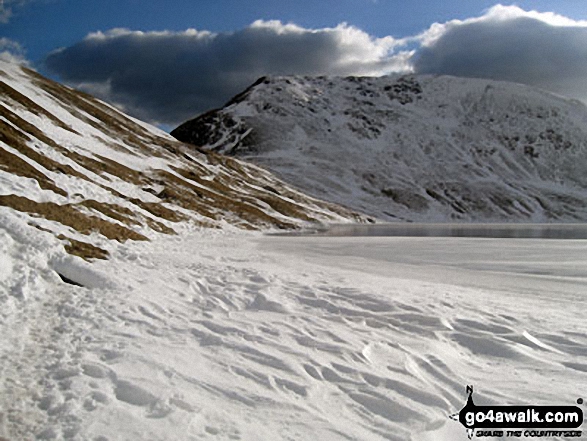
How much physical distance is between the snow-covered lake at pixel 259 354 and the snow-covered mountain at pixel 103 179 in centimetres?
554

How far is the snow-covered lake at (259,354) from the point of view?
16.6 ft

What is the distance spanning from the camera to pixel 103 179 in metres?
41.1

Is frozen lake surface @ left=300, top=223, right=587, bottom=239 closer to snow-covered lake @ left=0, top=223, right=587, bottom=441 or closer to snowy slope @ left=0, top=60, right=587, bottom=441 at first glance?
snowy slope @ left=0, top=60, right=587, bottom=441

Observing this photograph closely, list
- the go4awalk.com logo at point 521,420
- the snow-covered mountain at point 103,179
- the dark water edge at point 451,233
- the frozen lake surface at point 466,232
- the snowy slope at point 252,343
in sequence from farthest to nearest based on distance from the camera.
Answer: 1. the frozen lake surface at point 466,232
2. the dark water edge at point 451,233
3. the snow-covered mountain at point 103,179
4. the snowy slope at point 252,343
5. the go4awalk.com logo at point 521,420

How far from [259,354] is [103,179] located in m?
40.2

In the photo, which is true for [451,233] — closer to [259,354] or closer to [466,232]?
[466,232]

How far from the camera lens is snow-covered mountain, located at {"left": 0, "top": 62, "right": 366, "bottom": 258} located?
1798cm

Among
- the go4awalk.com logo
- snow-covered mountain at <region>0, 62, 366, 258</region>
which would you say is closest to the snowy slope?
the go4awalk.com logo

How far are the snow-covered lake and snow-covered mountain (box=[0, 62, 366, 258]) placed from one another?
5.54 meters

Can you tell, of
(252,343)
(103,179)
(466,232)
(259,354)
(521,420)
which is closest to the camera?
(521,420)

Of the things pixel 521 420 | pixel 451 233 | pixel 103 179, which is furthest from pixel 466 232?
pixel 521 420

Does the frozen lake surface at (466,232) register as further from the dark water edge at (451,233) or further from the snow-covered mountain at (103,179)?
the snow-covered mountain at (103,179)

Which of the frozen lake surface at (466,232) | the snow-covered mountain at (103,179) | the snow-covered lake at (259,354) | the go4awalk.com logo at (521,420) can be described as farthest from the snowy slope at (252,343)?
the frozen lake surface at (466,232)

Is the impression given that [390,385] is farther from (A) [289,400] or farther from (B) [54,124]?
(B) [54,124]
